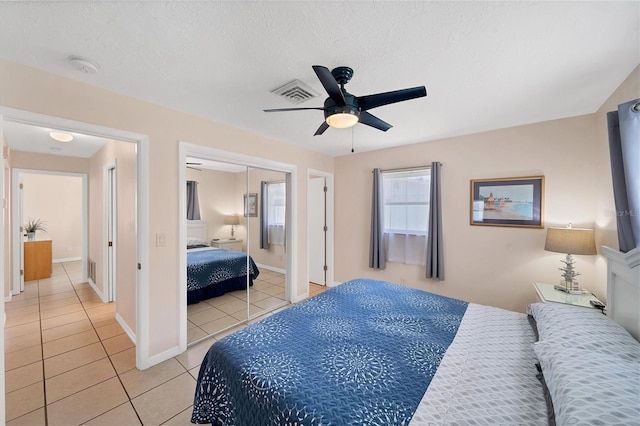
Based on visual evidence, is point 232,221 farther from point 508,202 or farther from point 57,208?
point 57,208

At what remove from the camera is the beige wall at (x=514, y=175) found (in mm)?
2479

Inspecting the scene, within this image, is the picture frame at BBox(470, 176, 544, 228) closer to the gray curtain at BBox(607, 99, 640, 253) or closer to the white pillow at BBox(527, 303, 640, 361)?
the gray curtain at BBox(607, 99, 640, 253)

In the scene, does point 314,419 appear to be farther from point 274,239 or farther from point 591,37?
point 274,239

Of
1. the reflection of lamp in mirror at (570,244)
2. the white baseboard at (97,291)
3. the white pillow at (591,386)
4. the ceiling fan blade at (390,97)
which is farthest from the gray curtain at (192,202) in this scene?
the reflection of lamp in mirror at (570,244)

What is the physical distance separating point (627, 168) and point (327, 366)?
220cm

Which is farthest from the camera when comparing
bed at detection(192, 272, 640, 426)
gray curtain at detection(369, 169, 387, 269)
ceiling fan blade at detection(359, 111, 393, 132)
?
gray curtain at detection(369, 169, 387, 269)

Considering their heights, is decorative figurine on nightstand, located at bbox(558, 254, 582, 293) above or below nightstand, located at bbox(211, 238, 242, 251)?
below

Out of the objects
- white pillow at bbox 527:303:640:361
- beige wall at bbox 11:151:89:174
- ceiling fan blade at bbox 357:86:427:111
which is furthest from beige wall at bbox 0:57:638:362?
beige wall at bbox 11:151:89:174

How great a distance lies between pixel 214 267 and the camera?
121 inches

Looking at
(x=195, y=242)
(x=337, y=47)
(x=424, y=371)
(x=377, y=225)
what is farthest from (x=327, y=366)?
(x=377, y=225)

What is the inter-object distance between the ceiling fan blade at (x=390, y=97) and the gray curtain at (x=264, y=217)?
205 cm

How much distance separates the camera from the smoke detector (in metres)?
1.61

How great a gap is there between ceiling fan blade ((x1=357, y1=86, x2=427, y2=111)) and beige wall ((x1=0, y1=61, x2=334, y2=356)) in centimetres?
182

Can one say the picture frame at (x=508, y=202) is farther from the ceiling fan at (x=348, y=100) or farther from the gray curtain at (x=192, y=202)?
Answer: the gray curtain at (x=192, y=202)
